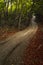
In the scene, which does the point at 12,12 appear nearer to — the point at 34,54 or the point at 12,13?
the point at 12,13

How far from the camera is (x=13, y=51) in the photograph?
19.2 meters

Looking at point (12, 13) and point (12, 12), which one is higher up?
point (12, 12)

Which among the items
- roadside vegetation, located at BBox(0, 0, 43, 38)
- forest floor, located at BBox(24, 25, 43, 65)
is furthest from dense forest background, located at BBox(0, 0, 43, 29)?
forest floor, located at BBox(24, 25, 43, 65)

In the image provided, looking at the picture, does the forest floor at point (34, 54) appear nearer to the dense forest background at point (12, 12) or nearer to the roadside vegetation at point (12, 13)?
the roadside vegetation at point (12, 13)

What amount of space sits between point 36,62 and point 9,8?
26.7 metres

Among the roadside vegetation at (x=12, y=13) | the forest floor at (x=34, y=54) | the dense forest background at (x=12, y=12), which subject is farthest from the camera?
the dense forest background at (x=12, y=12)

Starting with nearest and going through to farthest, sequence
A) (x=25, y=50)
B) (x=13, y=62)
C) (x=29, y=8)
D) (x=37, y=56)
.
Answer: (x=13, y=62), (x=37, y=56), (x=25, y=50), (x=29, y=8)

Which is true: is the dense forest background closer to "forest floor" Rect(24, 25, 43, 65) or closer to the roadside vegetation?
the roadside vegetation

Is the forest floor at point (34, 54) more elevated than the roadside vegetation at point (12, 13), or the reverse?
the forest floor at point (34, 54)

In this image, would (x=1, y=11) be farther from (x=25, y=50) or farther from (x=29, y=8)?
(x=25, y=50)

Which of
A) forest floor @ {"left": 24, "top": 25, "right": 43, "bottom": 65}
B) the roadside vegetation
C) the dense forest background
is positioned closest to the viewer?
forest floor @ {"left": 24, "top": 25, "right": 43, "bottom": 65}

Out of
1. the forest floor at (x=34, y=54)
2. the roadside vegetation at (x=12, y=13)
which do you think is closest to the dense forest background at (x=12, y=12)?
the roadside vegetation at (x=12, y=13)

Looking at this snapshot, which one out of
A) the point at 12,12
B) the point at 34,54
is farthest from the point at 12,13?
the point at 34,54

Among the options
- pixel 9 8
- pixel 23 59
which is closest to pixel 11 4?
pixel 9 8
